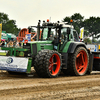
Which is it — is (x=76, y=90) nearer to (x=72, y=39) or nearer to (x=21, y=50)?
(x=21, y=50)

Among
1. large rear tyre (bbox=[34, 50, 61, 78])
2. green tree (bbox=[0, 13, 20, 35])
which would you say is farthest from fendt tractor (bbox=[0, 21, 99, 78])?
green tree (bbox=[0, 13, 20, 35])

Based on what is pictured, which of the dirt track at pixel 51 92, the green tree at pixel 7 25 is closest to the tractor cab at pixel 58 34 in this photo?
the dirt track at pixel 51 92

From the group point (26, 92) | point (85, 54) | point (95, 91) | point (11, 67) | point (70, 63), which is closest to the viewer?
point (26, 92)

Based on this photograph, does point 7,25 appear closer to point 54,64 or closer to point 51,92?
point 54,64

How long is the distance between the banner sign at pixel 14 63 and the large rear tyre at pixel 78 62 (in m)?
2.15

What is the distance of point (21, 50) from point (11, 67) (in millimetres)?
801

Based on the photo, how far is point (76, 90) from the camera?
6.34m

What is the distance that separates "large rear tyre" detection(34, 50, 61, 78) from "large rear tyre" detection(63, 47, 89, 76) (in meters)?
0.81

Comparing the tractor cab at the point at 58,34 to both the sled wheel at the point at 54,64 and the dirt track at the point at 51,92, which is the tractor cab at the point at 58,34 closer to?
the sled wheel at the point at 54,64

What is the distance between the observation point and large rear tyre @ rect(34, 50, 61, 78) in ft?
26.6

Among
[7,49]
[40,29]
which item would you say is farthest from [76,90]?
[40,29]

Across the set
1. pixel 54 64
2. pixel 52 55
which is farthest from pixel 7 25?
pixel 52 55

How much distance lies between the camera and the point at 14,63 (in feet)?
27.4

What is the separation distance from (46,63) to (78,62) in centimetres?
255
